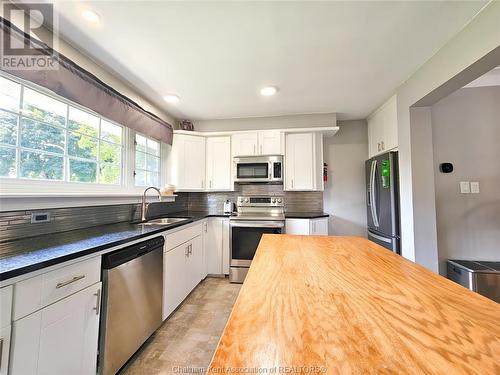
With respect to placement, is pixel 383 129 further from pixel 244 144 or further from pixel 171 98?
pixel 171 98

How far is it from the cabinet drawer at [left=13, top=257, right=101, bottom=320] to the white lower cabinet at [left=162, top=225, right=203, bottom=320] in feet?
2.44

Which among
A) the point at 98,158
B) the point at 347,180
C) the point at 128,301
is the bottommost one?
the point at 128,301

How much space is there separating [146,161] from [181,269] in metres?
1.46

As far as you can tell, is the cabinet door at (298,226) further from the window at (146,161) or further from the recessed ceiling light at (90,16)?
the recessed ceiling light at (90,16)

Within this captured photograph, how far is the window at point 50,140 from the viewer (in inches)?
51.3

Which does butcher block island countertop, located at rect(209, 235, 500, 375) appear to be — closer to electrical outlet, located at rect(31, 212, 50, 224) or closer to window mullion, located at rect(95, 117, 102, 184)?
electrical outlet, located at rect(31, 212, 50, 224)

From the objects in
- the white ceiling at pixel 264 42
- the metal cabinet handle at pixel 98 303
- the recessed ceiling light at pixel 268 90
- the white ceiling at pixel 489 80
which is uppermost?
the white ceiling at pixel 489 80

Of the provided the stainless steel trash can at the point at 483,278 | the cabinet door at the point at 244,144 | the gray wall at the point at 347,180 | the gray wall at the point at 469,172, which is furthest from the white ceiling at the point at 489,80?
the cabinet door at the point at 244,144

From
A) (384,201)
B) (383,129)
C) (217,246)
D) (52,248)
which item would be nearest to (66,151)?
(52,248)

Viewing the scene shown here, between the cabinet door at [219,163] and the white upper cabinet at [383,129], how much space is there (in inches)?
85.8

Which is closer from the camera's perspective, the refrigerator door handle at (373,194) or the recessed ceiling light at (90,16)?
the recessed ceiling light at (90,16)

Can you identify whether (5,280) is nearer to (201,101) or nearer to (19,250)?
(19,250)

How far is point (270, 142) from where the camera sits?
3.16 metres

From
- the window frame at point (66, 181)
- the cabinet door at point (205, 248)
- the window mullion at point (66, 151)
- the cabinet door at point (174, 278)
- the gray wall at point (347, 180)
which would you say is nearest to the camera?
the window frame at point (66, 181)
